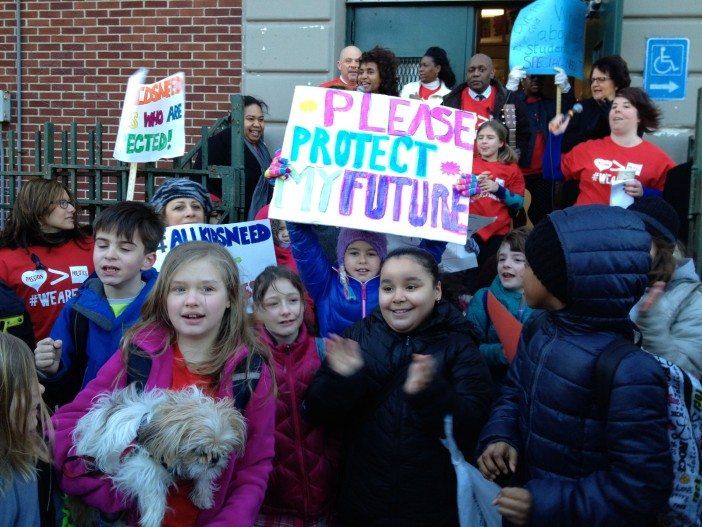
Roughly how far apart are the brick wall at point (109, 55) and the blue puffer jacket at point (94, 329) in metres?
4.67

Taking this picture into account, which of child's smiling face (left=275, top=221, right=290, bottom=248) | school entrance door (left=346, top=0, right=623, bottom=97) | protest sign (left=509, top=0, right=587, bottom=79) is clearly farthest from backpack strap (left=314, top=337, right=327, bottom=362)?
school entrance door (left=346, top=0, right=623, bottom=97)

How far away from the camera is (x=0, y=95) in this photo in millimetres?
7934

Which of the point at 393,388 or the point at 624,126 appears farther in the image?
the point at 624,126

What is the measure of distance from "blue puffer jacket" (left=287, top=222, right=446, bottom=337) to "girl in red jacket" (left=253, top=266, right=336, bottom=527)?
53 cm

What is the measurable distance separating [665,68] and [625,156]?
1.93 metres

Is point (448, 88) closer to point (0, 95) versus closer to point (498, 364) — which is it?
point (498, 364)

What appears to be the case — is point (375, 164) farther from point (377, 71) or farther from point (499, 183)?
point (377, 71)

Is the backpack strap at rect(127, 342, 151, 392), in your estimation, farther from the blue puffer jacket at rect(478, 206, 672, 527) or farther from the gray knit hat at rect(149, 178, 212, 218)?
the gray knit hat at rect(149, 178, 212, 218)

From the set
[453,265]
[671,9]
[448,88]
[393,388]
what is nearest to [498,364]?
[393,388]

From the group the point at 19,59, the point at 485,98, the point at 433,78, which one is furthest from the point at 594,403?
the point at 19,59

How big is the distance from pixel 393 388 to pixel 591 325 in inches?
33.4

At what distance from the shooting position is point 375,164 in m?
4.02

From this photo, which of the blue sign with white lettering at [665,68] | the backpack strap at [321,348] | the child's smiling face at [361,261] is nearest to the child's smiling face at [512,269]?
the child's smiling face at [361,261]

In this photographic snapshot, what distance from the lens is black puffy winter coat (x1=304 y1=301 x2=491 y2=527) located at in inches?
111
